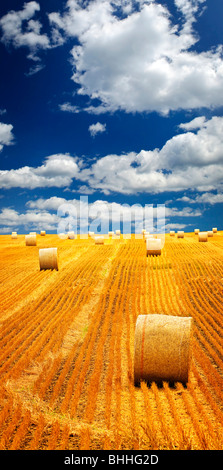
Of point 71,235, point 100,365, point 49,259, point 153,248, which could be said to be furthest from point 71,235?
point 100,365

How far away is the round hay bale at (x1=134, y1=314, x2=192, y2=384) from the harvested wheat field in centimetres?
25

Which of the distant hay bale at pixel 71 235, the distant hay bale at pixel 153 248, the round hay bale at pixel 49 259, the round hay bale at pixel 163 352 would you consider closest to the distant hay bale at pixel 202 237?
the distant hay bale at pixel 153 248

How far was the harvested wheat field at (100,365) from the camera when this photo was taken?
221 inches

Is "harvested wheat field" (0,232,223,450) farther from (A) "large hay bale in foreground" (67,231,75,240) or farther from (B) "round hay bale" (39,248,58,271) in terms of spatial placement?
(A) "large hay bale in foreground" (67,231,75,240)

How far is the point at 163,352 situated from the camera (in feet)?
24.4

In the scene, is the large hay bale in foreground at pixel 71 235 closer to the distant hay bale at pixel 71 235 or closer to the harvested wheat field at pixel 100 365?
the distant hay bale at pixel 71 235

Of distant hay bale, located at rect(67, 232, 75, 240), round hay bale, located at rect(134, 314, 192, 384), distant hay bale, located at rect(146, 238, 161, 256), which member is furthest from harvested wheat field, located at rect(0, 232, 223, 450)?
distant hay bale, located at rect(67, 232, 75, 240)

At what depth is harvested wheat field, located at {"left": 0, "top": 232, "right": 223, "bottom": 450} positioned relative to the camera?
5621 mm

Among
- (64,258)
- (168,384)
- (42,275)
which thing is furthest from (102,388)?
(64,258)

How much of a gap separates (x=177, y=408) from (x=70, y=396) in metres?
2.27

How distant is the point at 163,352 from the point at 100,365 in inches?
89.2

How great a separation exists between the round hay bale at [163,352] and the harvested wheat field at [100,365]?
9.9 inches
